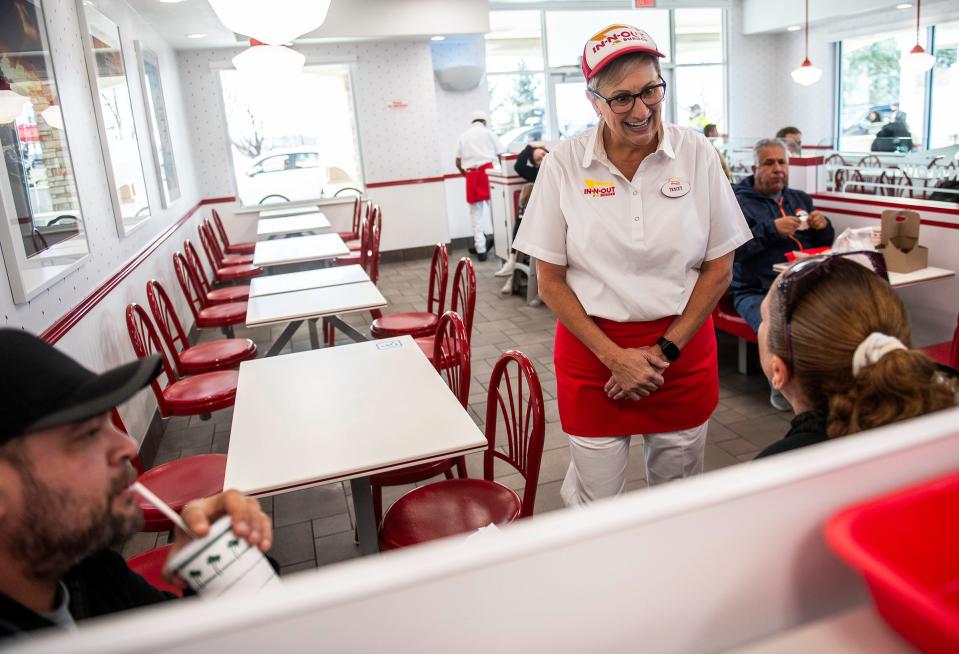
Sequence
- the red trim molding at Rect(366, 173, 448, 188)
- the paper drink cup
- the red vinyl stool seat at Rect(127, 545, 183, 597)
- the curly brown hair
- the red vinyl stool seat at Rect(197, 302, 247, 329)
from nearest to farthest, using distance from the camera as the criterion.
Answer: the paper drink cup → the curly brown hair → the red vinyl stool seat at Rect(127, 545, 183, 597) → the red vinyl stool seat at Rect(197, 302, 247, 329) → the red trim molding at Rect(366, 173, 448, 188)

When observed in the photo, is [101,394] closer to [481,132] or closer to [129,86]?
[129,86]

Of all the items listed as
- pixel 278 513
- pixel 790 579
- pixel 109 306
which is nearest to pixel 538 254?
pixel 790 579

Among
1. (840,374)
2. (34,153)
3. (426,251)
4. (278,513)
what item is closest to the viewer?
(840,374)

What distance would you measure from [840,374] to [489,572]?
723mm

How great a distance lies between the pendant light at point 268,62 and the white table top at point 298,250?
4.71 feet

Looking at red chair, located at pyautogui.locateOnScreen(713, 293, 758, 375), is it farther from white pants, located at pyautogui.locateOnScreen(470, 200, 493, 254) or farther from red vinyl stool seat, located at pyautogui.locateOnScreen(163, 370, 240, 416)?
white pants, located at pyautogui.locateOnScreen(470, 200, 493, 254)

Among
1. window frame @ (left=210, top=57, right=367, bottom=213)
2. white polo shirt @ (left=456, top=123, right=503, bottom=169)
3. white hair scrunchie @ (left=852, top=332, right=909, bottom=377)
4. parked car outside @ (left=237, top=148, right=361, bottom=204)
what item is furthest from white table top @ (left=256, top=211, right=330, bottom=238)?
white hair scrunchie @ (left=852, top=332, right=909, bottom=377)

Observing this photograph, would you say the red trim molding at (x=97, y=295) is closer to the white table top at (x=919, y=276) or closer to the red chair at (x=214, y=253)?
the red chair at (x=214, y=253)

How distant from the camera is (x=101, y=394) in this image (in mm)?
897

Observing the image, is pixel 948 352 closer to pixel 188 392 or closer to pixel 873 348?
pixel 873 348

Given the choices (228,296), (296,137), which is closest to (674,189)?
(228,296)

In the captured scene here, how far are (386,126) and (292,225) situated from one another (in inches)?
100

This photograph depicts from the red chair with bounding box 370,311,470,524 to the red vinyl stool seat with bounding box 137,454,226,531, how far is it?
51cm

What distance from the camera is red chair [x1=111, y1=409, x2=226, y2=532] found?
2135 millimetres
